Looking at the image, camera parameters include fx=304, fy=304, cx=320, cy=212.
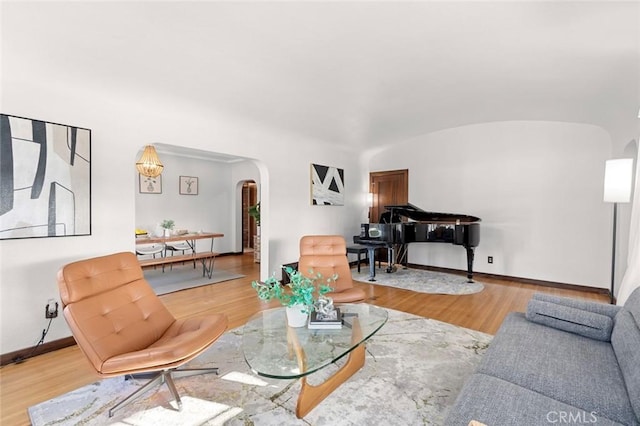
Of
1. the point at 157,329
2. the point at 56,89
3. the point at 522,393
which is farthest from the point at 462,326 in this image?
the point at 56,89

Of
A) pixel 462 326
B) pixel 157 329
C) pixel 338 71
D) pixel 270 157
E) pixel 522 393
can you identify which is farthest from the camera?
pixel 270 157

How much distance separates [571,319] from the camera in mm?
2113

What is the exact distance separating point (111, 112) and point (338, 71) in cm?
245

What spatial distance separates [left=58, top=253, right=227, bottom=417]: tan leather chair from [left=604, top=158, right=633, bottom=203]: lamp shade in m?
4.13

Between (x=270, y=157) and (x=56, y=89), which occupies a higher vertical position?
(x=56, y=89)

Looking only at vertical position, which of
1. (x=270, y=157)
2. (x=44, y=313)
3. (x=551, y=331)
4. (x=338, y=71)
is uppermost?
(x=338, y=71)

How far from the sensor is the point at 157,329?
2.38 m

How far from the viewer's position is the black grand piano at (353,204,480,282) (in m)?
5.10

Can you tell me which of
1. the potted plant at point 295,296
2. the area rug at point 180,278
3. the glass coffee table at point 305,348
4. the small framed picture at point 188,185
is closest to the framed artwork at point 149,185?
the small framed picture at point 188,185

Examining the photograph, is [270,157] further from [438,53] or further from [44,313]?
[44,313]

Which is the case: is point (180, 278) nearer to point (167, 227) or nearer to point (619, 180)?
point (167, 227)

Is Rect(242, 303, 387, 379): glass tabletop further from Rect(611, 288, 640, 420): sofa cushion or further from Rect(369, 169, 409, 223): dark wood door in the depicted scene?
Rect(369, 169, 409, 223): dark wood door

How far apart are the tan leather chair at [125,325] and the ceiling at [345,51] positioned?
5.71ft

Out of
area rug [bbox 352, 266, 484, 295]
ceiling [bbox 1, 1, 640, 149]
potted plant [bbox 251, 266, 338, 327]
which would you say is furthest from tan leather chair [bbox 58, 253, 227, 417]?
area rug [bbox 352, 266, 484, 295]
